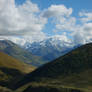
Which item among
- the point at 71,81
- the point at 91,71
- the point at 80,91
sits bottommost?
the point at 80,91

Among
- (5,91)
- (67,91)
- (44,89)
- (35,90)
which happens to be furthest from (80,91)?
(5,91)

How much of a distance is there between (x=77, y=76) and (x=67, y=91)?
59.3 meters

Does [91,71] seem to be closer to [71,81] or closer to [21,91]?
[71,81]

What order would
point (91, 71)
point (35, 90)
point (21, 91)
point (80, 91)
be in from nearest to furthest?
1. point (80, 91)
2. point (35, 90)
3. point (21, 91)
4. point (91, 71)

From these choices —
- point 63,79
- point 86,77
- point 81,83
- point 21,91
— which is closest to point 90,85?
point 81,83

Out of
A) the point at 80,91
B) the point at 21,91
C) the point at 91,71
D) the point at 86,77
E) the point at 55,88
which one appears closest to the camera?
the point at 80,91

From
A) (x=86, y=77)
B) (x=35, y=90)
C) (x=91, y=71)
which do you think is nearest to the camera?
(x=35, y=90)

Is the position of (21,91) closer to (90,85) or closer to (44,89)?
(44,89)

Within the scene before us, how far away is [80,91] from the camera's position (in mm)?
133000

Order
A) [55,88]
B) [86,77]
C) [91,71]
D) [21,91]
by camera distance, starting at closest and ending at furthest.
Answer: [55,88], [21,91], [86,77], [91,71]

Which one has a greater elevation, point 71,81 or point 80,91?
point 71,81

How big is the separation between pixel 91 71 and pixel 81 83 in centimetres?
3463

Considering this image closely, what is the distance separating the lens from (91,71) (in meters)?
197

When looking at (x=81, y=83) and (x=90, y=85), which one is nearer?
(x=90, y=85)
